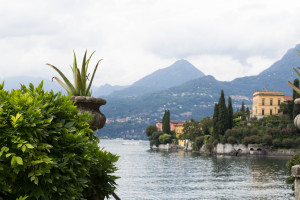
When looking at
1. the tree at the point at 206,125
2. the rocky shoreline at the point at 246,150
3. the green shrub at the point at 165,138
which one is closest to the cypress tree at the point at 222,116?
the rocky shoreline at the point at 246,150

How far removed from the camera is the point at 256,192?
178ft

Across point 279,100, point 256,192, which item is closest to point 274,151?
point 279,100

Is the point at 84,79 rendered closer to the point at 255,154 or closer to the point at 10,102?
the point at 10,102

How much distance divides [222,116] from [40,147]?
352 ft

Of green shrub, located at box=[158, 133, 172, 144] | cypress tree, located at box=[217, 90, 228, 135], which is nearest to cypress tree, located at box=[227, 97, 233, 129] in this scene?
cypress tree, located at box=[217, 90, 228, 135]

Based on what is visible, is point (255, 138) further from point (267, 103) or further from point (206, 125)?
point (267, 103)

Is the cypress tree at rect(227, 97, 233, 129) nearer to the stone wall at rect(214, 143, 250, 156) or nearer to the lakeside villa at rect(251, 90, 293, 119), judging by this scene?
the stone wall at rect(214, 143, 250, 156)

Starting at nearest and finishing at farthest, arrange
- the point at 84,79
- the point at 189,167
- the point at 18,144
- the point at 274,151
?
the point at 18,144, the point at 84,79, the point at 189,167, the point at 274,151

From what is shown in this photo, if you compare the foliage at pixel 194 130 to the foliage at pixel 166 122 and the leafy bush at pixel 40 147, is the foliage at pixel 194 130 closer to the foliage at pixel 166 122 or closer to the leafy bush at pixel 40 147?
the foliage at pixel 166 122

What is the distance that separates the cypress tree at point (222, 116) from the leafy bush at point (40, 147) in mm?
103164

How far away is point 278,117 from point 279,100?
2026 centimetres

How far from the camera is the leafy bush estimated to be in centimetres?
411

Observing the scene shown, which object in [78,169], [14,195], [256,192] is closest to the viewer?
[14,195]

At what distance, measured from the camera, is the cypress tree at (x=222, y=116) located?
4208 inches
